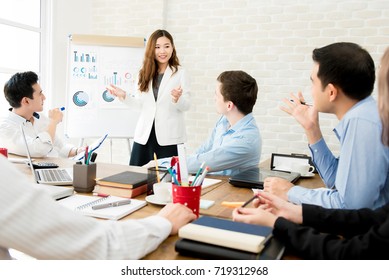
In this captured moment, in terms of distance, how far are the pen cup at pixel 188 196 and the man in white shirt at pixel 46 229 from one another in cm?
35

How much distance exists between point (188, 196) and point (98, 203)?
0.35 meters

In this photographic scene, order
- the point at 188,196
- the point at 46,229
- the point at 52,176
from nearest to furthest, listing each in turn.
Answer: the point at 46,229, the point at 188,196, the point at 52,176

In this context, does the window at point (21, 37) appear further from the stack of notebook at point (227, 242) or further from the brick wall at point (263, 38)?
the stack of notebook at point (227, 242)

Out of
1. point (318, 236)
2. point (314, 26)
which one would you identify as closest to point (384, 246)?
point (318, 236)

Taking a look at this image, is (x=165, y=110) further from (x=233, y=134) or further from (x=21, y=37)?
(x=21, y=37)

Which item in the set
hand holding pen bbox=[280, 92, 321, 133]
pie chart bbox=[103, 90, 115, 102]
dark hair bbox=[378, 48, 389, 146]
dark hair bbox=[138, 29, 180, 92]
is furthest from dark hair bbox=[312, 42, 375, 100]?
pie chart bbox=[103, 90, 115, 102]

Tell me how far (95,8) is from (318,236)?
14.0 ft

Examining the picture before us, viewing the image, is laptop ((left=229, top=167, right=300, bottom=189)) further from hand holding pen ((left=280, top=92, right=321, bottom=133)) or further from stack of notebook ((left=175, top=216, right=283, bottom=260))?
stack of notebook ((left=175, top=216, right=283, bottom=260))

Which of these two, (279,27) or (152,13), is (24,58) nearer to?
(152,13)

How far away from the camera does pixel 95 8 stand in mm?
4578

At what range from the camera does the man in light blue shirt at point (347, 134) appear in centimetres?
121

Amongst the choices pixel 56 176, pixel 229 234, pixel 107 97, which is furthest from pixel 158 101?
pixel 229 234

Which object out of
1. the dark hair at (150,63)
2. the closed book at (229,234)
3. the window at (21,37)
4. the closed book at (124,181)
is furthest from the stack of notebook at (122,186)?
the window at (21,37)

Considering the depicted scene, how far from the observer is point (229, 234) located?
936mm
